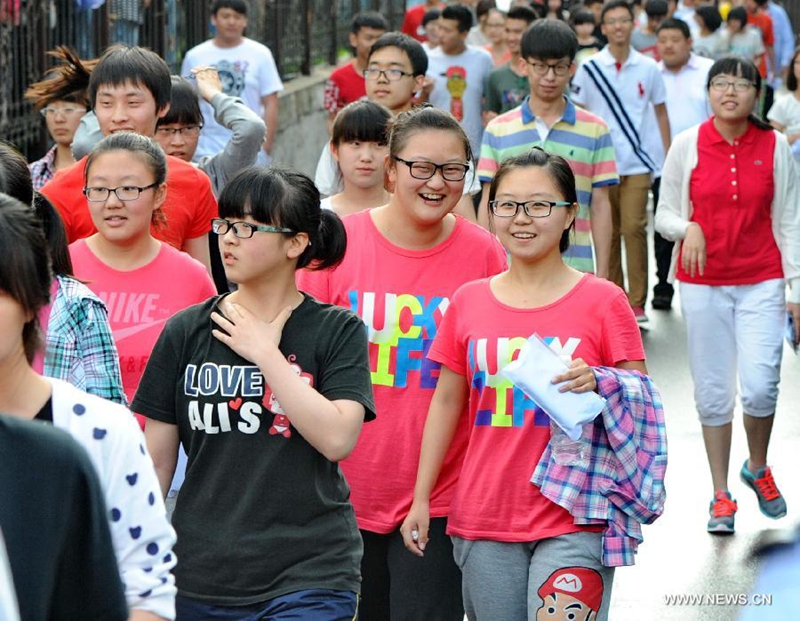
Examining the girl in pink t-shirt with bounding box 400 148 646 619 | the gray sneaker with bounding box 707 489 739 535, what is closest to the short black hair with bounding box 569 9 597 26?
the gray sneaker with bounding box 707 489 739 535

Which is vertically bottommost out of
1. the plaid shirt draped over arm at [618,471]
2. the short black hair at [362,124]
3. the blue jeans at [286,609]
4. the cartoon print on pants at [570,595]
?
the cartoon print on pants at [570,595]

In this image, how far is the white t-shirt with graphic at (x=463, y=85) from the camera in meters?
12.4

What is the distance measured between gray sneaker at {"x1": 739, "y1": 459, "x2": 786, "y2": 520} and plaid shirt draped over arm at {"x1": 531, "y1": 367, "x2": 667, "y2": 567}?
312cm

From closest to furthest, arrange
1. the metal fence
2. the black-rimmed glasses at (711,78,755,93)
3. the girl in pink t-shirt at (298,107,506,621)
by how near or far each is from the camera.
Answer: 1. the girl in pink t-shirt at (298,107,506,621)
2. the black-rimmed glasses at (711,78,755,93)
3. the metal fence

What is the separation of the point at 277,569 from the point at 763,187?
165 inches

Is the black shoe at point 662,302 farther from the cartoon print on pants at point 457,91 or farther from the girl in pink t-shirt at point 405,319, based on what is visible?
the girl in pink t-shirt at point 405,319

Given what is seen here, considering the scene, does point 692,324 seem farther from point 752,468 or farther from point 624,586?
point 624,586

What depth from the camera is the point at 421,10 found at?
1867 cm

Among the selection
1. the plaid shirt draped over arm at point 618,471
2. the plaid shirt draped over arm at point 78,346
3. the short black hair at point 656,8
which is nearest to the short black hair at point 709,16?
the short black hair at point 656,8

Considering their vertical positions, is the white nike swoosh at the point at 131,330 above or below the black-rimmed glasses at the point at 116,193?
below

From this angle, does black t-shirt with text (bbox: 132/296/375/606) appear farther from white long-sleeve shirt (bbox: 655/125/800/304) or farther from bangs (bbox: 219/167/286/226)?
white long-sleeve shirt (bbox: 655/125/800/304)

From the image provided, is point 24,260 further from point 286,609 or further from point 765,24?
point 765,24

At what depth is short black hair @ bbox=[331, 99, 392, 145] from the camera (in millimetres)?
6082

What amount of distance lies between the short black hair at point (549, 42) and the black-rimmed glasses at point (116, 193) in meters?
3.41
